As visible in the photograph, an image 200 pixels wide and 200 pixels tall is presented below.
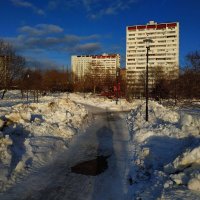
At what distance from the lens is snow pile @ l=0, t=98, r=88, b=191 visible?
1012 cm

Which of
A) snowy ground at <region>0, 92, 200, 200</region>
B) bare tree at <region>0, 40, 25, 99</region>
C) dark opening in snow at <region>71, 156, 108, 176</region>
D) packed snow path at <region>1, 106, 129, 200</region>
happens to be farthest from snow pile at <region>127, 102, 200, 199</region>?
bare tree at <region>0, 40, 25, 99</region>

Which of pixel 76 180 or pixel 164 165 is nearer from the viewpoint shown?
pixel 76 180

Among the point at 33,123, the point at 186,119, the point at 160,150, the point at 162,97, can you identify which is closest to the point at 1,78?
the point at 162,97

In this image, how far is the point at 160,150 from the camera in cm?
1209

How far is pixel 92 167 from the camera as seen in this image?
36.0 ft

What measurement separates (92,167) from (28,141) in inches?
155

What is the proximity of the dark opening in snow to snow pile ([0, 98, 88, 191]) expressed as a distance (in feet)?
4.78

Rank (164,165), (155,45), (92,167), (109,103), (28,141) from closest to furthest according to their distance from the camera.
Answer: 1. (164,165)
2. (92,167)
3. (28,141)
4. (109,103)
5. (155,45)

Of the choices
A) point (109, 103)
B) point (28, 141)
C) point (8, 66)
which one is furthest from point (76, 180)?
point (8, 66)

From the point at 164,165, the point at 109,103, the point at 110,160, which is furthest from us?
the point at 109,103

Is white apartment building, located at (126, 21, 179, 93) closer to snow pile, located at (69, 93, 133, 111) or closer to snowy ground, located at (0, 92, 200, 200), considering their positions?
snow pile, located at (69, 93, 133, 111)

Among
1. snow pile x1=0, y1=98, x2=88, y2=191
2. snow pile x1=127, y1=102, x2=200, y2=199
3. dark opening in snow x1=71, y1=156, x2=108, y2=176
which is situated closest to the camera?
snow pile x1=127, y1=102, x2=200, y2=199

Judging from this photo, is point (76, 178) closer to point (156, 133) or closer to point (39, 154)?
point (39, 154)

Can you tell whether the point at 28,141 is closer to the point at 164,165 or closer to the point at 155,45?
the point at 164,165
